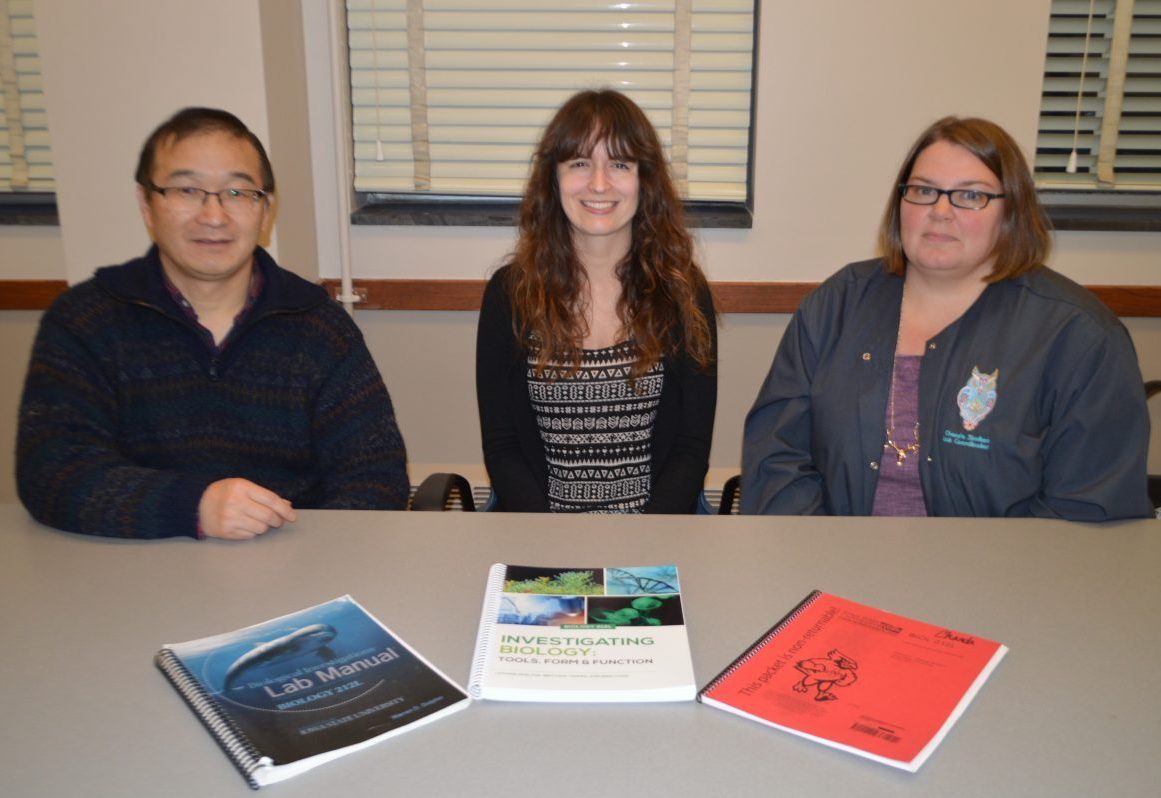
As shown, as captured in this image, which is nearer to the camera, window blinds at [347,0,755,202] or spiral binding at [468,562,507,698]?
spiral binding at [468,562,507,698]

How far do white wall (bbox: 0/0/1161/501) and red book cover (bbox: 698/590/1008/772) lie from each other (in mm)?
1702

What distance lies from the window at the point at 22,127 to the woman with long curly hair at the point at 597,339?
166 cm

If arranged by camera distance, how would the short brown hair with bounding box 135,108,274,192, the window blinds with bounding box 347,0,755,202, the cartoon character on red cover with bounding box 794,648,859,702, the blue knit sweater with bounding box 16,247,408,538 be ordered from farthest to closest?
1. the window blinds with bounding box 347,0,755,202
2. the short brown hair with bounding box 135,108,274,192
3. the blue knit sweater with bounding box 16,247,408,538
4. the cartoon character on red cover with bounding box 794,648,859,702

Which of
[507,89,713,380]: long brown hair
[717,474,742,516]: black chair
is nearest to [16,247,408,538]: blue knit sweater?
[507,89,713,380]: long brown hair

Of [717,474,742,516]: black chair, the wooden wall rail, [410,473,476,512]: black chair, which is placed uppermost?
the wooden wall rail

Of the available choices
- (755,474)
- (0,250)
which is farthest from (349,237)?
(755,474)

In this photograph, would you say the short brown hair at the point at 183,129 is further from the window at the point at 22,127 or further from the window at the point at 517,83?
the window at the point at 22,127

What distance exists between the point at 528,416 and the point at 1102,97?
194 cm

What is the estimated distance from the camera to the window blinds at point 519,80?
254 centimetres

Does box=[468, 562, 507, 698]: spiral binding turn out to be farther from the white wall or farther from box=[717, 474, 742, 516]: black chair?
the white wall

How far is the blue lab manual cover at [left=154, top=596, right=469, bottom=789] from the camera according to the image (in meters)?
0.86

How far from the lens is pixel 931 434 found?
1636 millimetres

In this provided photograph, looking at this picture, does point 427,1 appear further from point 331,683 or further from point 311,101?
point 331,683

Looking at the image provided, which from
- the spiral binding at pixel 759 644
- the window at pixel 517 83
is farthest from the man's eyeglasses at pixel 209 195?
the spiral binding at pixel 759 644
